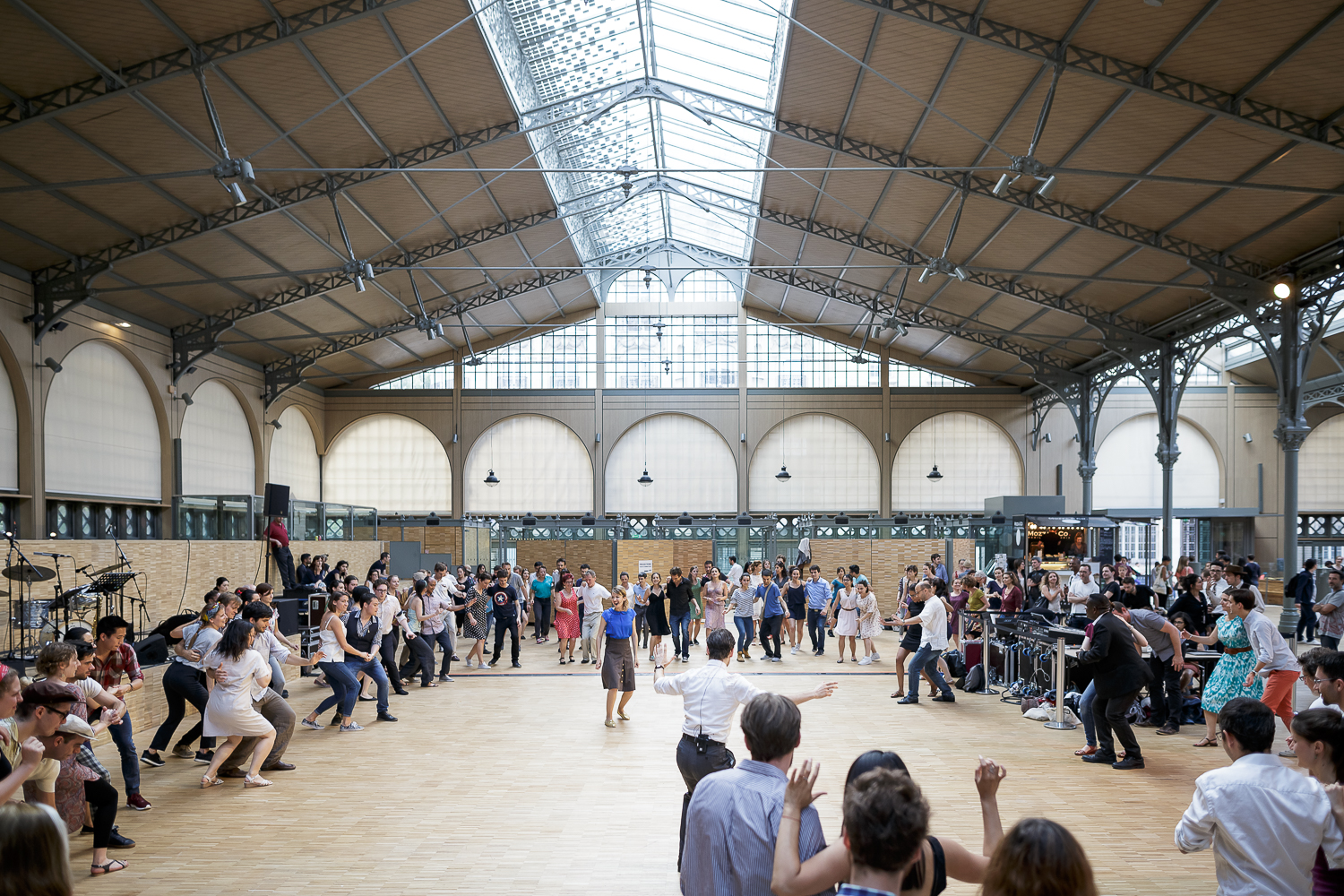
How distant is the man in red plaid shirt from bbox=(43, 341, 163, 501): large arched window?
44.6 ft

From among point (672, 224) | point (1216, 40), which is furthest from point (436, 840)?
point (672, 224)

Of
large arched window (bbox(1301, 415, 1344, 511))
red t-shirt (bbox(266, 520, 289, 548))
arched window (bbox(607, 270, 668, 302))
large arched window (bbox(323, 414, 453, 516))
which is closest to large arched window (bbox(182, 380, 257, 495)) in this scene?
large arched window (bbox(323, 414, 453, 516))

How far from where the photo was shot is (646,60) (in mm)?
18766

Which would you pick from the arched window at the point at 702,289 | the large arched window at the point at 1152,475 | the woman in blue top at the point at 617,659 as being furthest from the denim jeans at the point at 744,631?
the large arched window at the point at 1152,475

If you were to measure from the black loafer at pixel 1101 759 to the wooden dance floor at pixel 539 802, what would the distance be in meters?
0.19

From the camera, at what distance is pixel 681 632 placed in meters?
16.5

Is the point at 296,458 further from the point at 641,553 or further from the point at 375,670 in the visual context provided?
the point at 375,670

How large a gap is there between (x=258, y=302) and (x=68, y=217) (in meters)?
6.53

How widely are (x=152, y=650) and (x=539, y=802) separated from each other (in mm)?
6118

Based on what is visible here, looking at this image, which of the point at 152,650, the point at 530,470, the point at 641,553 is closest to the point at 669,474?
the point at 530,470

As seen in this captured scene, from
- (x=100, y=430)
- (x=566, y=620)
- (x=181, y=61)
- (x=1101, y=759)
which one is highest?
(x=181, y=61)

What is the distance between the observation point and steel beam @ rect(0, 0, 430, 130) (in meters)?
13.0

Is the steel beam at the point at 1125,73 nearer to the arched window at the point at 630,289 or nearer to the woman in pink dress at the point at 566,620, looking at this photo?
the woman in pink dress at the point at 566,620

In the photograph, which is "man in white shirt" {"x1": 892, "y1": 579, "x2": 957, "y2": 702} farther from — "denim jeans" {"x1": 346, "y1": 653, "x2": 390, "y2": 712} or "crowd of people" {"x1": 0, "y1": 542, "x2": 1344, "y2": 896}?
"denim jeans" {"x1": 346, "y1": 653, "x2": 390, "y2": 712}
